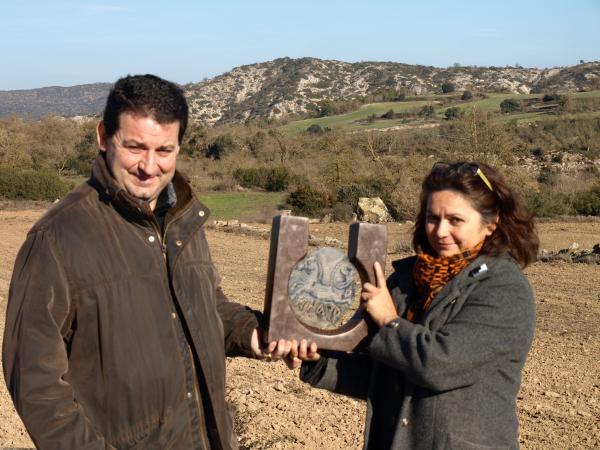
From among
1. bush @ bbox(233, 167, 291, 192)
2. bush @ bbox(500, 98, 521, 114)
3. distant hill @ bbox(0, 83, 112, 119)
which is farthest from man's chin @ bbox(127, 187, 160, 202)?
distant hill @ bbox(0, 83, 112, 119)

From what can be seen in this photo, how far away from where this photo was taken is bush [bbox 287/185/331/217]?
22641 mm

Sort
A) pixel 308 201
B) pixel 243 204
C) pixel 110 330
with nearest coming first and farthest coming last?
pixel 110 330, pixel 308 201, pixel 243 204

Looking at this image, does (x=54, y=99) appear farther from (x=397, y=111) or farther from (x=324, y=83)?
(x=397, y=111)

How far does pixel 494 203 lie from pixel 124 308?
1272 millimetres

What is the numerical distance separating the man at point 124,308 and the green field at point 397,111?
53.8 meters

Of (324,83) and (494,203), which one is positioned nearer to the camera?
(494,203)

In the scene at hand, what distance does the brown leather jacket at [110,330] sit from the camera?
2.47 m

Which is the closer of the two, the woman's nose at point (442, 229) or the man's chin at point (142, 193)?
the man's chin at point (142, 193)

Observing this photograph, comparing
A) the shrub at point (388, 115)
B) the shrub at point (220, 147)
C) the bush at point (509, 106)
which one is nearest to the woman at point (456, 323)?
the shrub at point (220, 147)

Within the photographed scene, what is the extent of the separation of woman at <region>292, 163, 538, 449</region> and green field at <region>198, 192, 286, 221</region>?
19310 millimetres

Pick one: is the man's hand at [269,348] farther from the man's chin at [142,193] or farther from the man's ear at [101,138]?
the man's ear at [101,138]

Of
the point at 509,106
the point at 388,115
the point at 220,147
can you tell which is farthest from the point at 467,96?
the point at 220,147

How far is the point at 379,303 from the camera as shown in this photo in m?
2.81

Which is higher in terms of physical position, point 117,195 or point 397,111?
point 117,195
